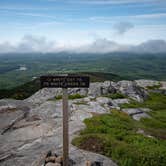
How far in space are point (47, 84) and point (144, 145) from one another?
28.2ft

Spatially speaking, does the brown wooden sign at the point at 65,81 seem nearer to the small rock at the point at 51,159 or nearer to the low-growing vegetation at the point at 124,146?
the small rock at the point at 51,159

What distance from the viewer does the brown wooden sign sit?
16250mm

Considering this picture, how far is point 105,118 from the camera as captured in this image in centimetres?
2822

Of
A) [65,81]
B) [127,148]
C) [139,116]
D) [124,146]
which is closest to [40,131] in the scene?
[124,146]

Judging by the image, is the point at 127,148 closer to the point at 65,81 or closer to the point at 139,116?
the point at 65,81

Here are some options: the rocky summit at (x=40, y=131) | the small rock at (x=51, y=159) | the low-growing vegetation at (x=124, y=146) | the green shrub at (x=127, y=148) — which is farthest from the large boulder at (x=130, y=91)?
the small rock at (x=51, y=159)

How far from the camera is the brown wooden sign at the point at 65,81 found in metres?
16.2

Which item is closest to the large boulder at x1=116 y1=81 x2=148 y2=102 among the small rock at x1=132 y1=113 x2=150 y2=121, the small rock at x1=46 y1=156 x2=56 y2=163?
the small rock at x1=132 y1=113 x2=150 y2=121

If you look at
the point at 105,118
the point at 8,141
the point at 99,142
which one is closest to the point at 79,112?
the point at 105,118

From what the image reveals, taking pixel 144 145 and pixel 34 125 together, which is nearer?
pixel 144 145

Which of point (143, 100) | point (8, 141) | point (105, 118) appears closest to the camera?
point (8, 141)

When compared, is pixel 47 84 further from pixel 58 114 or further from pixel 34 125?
pixel 58 114

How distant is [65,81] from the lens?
16.3 m

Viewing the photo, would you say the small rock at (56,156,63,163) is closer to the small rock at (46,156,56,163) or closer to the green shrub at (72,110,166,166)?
the small rock at (46,156,56,163)
